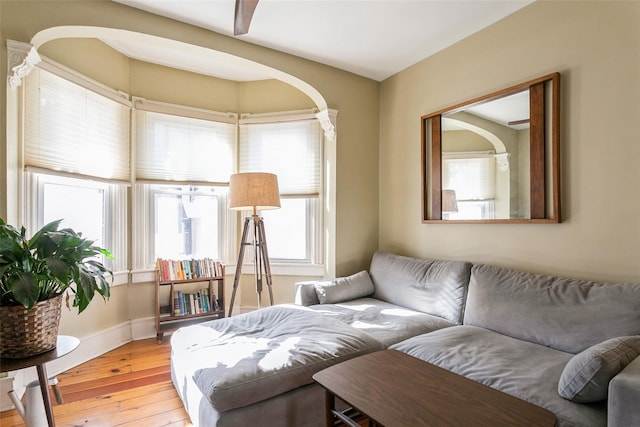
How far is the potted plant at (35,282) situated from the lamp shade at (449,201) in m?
2.53

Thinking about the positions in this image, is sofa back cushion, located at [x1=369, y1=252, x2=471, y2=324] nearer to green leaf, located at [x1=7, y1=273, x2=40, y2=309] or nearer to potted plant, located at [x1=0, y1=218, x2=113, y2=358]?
potted plant, located at [x1=0, y1=218, x2=113, y2=358]

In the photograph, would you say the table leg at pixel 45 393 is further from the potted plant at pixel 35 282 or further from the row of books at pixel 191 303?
the row of books at pixel 191 303

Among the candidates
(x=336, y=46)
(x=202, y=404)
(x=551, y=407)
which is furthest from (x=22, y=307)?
(x=336, y=46)

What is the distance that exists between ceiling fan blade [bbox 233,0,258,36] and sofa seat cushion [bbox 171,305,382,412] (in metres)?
1.82

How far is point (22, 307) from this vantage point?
140 centimetres

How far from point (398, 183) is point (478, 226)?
36.9 inches

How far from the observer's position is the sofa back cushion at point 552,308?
161cm

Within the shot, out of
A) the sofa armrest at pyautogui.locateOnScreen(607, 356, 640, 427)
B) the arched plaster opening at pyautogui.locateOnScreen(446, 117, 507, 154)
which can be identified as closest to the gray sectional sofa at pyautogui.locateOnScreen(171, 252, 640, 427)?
the sofa armrest at pyautogui.locateOnScreen(607, 356, 640, 427)

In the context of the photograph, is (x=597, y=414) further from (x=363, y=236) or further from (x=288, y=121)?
(x=288, y=121)

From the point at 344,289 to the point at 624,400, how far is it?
1891 millimetres

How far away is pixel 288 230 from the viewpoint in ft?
11.8

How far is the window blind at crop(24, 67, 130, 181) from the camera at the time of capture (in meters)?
2.31

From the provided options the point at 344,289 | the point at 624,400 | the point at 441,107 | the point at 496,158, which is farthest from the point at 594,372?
the point at 441,107

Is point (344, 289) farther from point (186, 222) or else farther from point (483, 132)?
point (186, 222)
